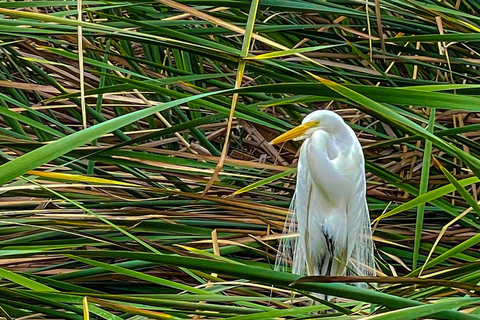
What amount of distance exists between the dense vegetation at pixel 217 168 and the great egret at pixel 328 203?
44 millimetres

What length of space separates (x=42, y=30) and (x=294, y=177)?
0.74 m

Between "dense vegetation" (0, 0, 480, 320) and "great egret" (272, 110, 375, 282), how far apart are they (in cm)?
4

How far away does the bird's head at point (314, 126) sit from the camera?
1.09 m

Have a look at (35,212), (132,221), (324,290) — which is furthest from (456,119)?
(324,290)

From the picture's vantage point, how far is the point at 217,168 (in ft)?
2.23

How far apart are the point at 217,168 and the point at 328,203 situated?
767 millimetres

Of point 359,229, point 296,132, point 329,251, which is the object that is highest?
point 296,132

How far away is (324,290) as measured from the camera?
20.8 inches

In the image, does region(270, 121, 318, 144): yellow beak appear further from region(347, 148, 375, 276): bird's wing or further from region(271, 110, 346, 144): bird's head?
region(347, 148, 375, 276): bird's wing

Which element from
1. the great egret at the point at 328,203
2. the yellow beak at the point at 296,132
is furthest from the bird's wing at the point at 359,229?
the yellow beak at the point at 296,132

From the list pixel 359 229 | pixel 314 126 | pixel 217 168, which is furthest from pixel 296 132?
pixel 217 168

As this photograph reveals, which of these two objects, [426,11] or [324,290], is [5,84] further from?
[324,290]

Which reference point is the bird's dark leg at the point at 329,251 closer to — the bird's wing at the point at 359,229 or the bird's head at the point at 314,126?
the bird's wing at the point at 359,229

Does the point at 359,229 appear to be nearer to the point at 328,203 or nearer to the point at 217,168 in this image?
the point at 328,203
